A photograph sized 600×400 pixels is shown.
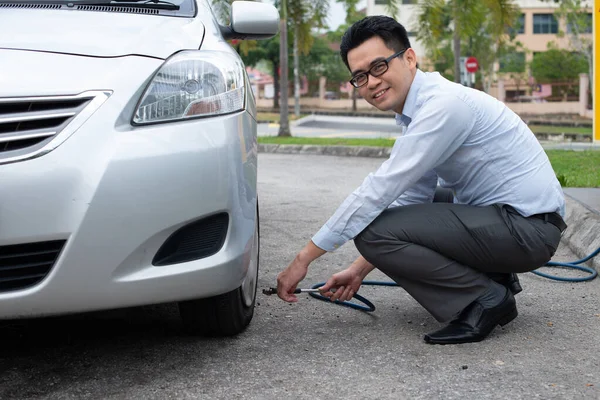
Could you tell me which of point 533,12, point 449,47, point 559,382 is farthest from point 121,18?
point 533,12

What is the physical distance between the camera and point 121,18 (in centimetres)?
292

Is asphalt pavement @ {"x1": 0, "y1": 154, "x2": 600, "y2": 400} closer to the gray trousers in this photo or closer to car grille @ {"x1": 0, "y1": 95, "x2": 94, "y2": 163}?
the gray trousers

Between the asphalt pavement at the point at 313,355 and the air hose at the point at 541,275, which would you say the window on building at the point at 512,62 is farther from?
the asphalt pavement at the point at 313,355

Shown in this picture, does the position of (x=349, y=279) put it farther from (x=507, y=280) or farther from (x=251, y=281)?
(x=507, y=280)

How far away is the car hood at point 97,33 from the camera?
8.59ft

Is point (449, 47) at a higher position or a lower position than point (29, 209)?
higher

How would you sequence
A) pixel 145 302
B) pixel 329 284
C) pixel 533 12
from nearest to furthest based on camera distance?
1. pixel 145 302
2. pixel 329 284
3. pixel 533 12

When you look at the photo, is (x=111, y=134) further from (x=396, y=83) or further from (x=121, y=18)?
(x=396, y=83)

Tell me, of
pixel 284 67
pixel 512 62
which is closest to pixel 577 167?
pixel 284 67

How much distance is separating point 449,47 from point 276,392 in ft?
160

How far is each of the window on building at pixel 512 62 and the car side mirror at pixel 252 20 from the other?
162ft

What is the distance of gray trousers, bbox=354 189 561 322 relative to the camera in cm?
306

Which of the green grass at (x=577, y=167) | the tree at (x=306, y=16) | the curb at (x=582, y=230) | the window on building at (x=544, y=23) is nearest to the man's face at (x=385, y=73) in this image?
the curb at (x=582, y=230)

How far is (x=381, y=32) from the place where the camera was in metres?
3.01
